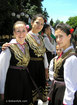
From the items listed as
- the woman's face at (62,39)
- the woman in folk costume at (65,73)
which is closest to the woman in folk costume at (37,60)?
the woman in folk costume at (65,73)

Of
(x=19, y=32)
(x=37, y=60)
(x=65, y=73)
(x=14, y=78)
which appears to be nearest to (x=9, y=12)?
(x=37, y=60)

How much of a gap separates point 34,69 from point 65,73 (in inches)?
51.6

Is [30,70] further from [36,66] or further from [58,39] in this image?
[58,39]

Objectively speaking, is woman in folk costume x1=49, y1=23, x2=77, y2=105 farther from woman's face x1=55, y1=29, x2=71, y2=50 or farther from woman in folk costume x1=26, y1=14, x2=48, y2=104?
woman in folk costume x1=26, y1=14, x2=48, y2=104

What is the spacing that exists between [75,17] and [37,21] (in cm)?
9446

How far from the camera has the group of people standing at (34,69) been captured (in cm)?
225

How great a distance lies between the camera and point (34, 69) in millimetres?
3496

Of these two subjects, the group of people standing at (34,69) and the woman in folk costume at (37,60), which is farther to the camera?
the woman in folk costume at (37,60)

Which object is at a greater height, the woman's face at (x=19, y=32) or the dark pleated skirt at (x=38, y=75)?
the woman's face at (x=19, y=32)

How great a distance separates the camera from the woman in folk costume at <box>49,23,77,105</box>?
221 cm

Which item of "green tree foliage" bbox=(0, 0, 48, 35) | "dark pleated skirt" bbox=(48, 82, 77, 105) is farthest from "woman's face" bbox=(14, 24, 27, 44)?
"green tree foliage" bbox=(0, 0, 48, 35)

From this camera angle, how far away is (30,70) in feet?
11.4

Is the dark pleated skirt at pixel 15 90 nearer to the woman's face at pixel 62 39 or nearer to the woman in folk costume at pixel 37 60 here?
the woman in folk costume at pixel 37 60

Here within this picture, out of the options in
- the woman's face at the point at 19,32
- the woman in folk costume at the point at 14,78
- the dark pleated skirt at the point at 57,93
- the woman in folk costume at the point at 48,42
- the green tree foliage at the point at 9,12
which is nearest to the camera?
the dark pleated skirt at the point at 57,93
